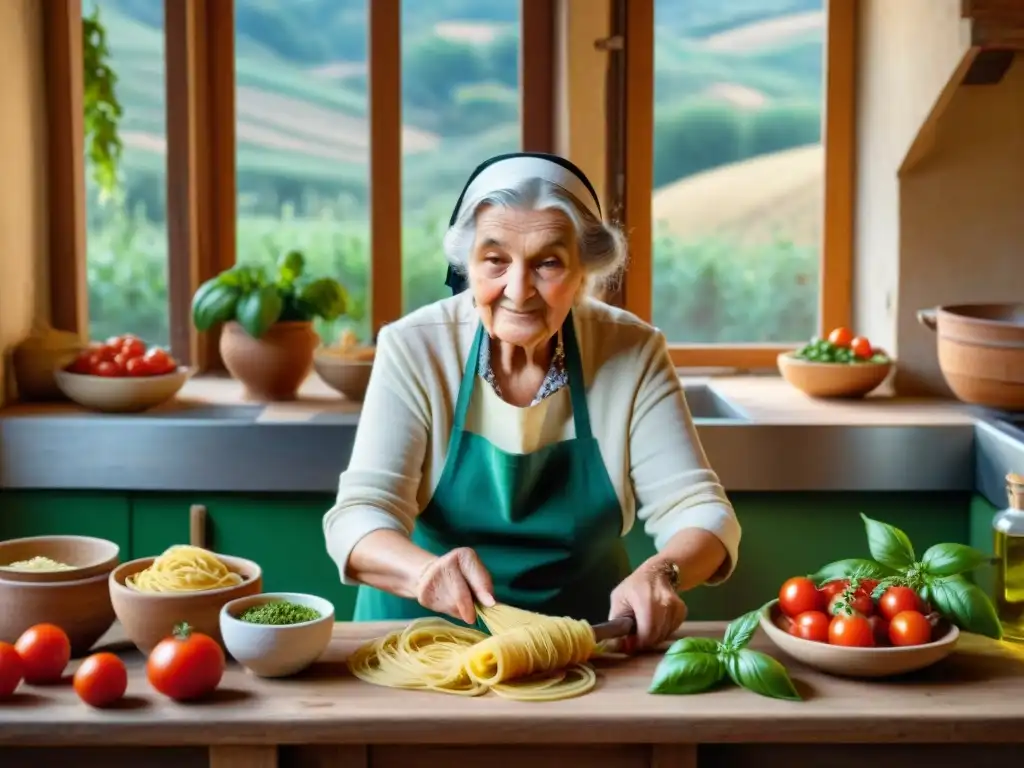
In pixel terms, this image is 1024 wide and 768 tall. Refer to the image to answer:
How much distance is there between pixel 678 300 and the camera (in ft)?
13.0

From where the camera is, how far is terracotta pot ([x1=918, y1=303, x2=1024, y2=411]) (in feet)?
10.3

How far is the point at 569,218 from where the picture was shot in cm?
215

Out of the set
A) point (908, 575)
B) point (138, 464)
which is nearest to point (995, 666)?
point (908, 575)

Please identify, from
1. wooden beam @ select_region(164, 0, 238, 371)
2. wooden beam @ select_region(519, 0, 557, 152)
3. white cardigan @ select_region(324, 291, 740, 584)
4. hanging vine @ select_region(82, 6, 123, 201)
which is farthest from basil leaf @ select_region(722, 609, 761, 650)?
hanging vine @ select_region(82, 6, 123, 201)

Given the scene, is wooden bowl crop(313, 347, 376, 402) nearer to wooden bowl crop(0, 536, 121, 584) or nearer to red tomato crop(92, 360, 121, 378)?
red tomato crop(92, 360, 121, 378)

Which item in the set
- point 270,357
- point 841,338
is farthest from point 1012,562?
point 270,357

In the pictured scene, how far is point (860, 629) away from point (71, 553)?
1.06 meters

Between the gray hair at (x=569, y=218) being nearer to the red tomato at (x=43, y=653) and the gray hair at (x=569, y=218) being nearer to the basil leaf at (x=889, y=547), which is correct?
the basil leaf at (x=889, y=547)

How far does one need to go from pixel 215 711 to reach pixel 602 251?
0.94 metres

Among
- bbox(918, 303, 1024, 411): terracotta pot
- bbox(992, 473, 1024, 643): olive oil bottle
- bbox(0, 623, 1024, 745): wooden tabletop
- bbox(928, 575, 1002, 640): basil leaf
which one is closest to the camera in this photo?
bbox(0, 623, 1024, 745): wooden tabletop

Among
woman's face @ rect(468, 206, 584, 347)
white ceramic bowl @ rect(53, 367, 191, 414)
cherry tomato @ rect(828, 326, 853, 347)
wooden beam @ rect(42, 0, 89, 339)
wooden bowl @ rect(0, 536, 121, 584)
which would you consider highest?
wooden beam @ rect(42, 0, 89, 339)

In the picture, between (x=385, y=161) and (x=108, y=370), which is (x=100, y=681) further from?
(x=385, y=161)

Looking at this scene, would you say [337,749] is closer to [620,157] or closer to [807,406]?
[807,406]

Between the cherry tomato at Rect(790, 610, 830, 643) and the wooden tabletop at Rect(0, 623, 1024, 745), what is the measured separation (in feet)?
0.31
